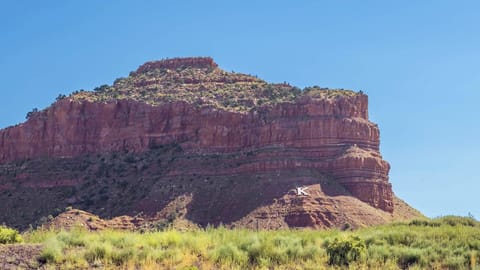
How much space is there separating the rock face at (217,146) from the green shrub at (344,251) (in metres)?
58.6

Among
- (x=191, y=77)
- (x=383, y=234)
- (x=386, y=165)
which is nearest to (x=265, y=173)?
(x=386, y=165)

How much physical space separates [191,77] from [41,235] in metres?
95.9

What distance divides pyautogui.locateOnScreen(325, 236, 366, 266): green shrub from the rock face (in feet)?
192

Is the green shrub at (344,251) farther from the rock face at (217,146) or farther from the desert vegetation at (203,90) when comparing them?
the desert vegetation at (203,90)

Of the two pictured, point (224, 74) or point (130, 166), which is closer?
point (130, 166)

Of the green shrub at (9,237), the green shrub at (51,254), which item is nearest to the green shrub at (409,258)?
the green shrub at (51,254)

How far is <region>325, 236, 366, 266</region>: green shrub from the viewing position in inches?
1111

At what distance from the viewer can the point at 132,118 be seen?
114438mm

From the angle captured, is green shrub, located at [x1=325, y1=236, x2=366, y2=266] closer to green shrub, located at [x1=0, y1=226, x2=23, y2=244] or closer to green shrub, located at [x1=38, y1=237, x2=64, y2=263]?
green shrub, located at [x1=38, y1=237, x2=64, y2=263]

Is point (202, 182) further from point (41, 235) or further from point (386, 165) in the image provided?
point (41, 235)

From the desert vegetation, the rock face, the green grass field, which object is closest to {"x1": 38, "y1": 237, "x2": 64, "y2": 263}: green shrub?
the green grass field

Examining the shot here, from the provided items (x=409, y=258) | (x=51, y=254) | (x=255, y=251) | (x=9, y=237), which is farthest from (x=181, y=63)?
(x=51, y=254)

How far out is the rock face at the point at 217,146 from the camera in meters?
97.5

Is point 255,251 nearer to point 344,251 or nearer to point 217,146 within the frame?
point 344,251
